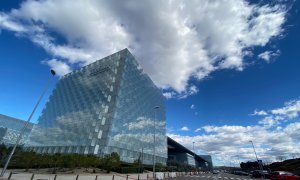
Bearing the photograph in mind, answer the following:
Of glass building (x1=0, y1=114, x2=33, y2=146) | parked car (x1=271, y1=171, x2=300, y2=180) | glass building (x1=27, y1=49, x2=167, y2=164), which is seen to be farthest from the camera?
glass building (x1=0, y1=114, x2=33, y2=146)

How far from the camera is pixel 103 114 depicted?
59469 millimetres

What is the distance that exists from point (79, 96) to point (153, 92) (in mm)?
34521

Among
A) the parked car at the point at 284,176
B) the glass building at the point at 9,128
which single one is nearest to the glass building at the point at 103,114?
the glass building at the point at 9,128

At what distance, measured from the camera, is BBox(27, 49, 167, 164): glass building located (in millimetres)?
57875

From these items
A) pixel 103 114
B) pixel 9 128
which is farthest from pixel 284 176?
pixel 9 128

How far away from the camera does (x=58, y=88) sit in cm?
9581

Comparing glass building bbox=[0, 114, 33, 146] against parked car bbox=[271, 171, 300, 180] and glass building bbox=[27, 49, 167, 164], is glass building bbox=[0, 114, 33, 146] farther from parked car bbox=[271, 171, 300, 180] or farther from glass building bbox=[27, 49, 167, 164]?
parked car bbox=[271, 171, 300, 180]

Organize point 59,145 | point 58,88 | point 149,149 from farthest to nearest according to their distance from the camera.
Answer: point 58,88 → point 149,149 → point 59,145

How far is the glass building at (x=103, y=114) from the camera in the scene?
2279 inches

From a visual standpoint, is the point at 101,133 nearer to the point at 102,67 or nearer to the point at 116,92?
the point at 116,92

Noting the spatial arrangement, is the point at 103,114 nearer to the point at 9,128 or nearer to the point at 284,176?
the point at 284,176

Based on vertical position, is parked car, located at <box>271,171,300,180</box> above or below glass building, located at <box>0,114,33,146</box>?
below

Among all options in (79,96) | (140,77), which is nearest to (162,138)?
(140,77)

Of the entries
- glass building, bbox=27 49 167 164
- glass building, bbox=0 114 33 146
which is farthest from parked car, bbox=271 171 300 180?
glass building, bbox=0 114 33 146
